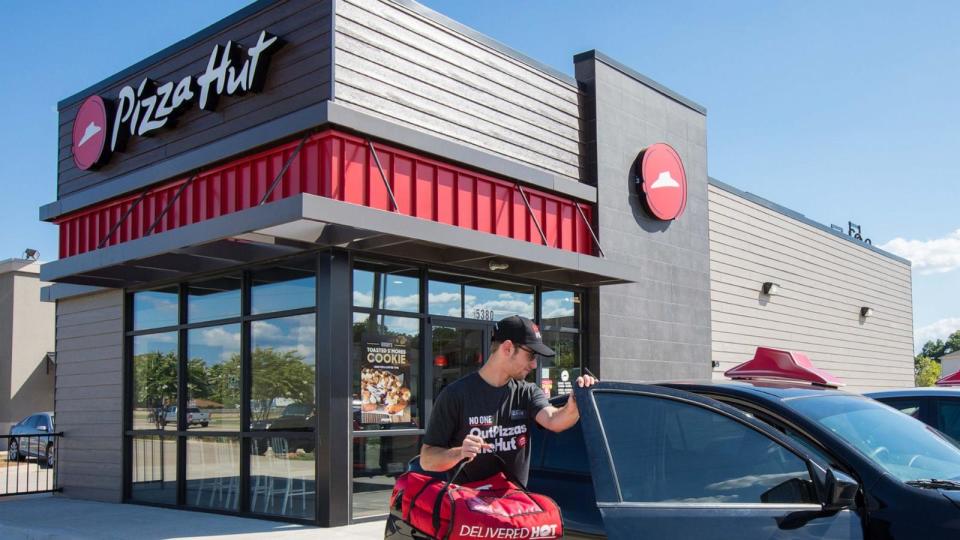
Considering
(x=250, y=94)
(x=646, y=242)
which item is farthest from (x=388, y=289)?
(x=646, y=242)

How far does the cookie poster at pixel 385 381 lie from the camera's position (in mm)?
10250

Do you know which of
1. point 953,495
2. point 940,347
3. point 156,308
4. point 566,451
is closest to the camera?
point 953,495

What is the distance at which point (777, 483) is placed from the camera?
4031mm

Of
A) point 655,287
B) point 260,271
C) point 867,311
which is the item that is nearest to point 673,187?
point 655,287

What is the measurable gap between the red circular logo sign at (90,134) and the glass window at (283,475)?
196 inches

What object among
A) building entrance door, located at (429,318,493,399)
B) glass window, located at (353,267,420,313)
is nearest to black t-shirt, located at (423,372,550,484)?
glass window, located at (353,267,420,313)

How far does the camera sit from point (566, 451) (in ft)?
15.1

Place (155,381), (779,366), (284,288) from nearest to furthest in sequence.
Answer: (284,288) < (779,366) < (155,381)

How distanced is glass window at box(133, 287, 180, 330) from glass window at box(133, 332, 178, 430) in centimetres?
17

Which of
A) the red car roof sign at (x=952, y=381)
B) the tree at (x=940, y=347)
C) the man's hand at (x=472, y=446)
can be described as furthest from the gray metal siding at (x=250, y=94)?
the tree at (x=940, y=347)

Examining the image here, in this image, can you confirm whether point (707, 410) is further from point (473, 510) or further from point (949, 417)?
point (949, 417)

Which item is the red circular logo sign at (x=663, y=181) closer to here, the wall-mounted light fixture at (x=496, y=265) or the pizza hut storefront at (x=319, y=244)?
the pizza hut storefront at (x=319, y=244)

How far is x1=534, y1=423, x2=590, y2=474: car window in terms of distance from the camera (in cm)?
451

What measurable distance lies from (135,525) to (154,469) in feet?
6.87
